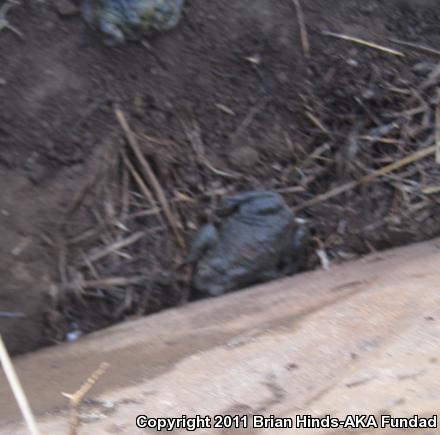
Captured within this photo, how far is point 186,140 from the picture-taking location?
344cm

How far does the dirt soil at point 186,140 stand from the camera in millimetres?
3162

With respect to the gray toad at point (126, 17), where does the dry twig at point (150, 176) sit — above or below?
below

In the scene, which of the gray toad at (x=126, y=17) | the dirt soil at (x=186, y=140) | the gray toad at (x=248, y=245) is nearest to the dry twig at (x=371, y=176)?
the dirt soil at (x=186, y=140)

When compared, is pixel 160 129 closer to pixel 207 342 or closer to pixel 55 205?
pixel 55 205

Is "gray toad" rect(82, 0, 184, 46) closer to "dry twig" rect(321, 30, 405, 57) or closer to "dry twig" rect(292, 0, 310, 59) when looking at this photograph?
"dry twig" rect(292, 0, 310, 59)

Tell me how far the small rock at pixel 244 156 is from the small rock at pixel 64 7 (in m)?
0.97

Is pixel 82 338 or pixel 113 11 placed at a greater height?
pixel 113 11

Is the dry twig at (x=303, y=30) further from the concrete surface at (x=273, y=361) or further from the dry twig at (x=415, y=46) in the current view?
the concrete surface at (x=273, y=361)

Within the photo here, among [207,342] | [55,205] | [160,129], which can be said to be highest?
[160,129]

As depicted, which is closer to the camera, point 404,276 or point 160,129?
point 404,276

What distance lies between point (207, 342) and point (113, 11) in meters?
1.60

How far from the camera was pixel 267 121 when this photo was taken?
3.55 m

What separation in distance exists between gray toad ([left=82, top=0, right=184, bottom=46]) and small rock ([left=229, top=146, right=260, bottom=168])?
67 cm

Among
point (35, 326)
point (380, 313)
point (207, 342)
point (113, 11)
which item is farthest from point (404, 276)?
point (113, 11)
